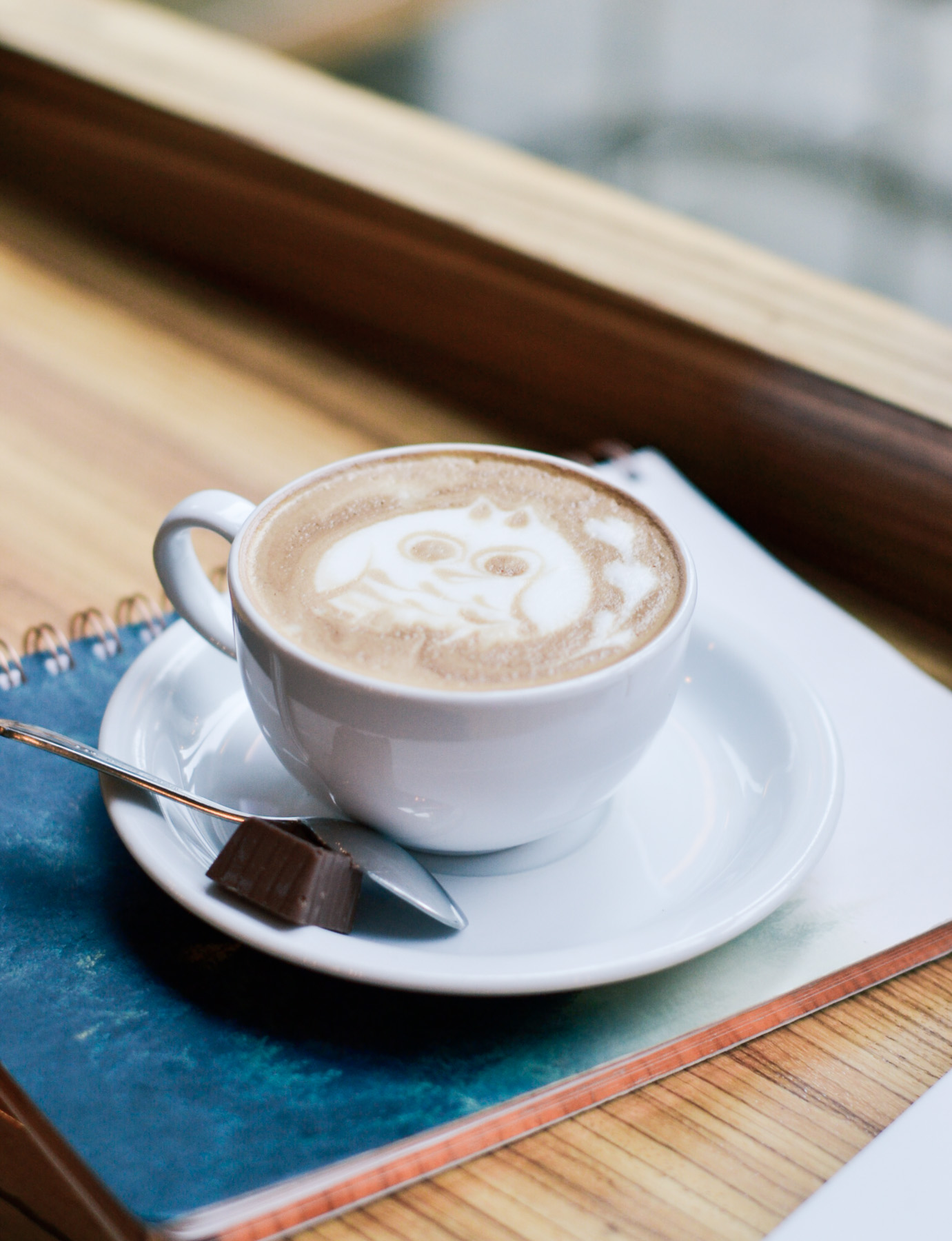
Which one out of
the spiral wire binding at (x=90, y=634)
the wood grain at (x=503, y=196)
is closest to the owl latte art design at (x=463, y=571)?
the spiral wire binding at (x=90, y=634)

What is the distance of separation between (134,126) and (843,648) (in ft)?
3.23

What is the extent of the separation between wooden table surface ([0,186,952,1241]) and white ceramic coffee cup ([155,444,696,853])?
131mm

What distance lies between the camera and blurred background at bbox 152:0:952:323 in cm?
205

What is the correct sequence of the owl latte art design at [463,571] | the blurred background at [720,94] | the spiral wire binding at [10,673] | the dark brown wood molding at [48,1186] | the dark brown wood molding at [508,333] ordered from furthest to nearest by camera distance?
the blurred background at [720,94] → the dark brown wood molding at [508,333] → the spiral wire binding at [10,673] → the owl latte art design at [463,571] → the dark brown wood molding at [48,1186]

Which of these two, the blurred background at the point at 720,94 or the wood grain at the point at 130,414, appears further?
the blurred background at the point at 720,94

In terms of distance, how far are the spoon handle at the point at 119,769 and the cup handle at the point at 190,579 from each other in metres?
0.11

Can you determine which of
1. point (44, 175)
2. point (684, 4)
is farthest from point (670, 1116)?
point (684, 4)

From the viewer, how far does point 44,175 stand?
1.37 m

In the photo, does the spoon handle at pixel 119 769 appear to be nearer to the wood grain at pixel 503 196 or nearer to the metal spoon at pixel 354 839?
the metal spoon at pixel 354 839

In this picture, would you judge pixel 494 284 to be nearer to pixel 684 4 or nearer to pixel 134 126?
pixel 134 126

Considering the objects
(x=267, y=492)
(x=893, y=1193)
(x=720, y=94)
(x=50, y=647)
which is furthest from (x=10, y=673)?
(x=720, y=94)

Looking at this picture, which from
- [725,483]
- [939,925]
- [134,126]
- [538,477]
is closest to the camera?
[939,925]

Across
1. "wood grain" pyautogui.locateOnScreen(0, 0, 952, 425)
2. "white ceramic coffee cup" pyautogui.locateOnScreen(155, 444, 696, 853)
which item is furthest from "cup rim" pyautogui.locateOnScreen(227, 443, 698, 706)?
"wood grain" pyautogui.locateOnScreen(0, 0, 952, 425)

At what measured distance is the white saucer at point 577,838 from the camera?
0.45 metres
